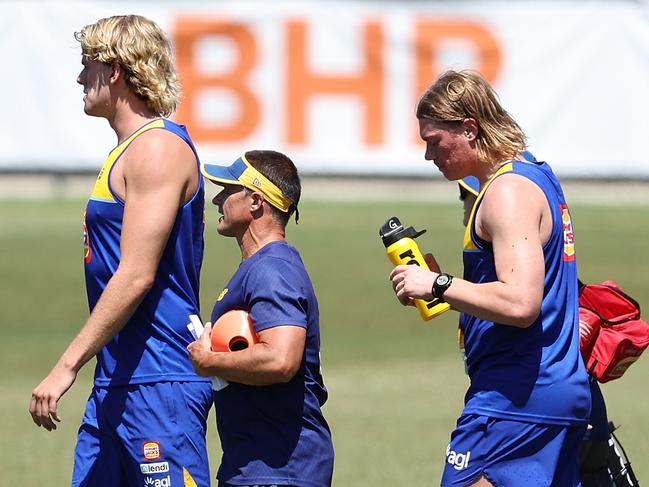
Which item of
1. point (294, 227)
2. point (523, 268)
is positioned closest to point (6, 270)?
point (294, 227)

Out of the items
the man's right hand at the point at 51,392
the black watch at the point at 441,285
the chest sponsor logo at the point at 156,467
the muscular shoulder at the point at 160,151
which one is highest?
the muscular shoulder at the point at 160,151

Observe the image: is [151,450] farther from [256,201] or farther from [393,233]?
[393,233]

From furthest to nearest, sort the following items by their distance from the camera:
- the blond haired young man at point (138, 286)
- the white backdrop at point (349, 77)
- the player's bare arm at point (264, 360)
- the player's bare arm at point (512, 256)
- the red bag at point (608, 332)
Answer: the white backdrop at point (349, 77)
the red bag at point (608, 332)
the blond haired young man at point (138, 286)
the player's bare arm at point (264, 360)
the player's bare arm at point (512, 256)

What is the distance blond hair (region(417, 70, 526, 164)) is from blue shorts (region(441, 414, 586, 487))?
98cm

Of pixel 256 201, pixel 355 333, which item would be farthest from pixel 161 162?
pixel 355 333

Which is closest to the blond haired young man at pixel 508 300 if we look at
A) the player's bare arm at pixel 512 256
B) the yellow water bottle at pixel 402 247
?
the player's bare arm at pixel 512 256

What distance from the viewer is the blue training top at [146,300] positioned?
5.15m

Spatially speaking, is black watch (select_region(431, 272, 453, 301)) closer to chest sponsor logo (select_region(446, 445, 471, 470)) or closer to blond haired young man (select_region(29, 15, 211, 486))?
chest sponsor logo (select_region(446, 445, 471, 470))

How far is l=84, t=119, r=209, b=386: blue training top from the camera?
5.15 m

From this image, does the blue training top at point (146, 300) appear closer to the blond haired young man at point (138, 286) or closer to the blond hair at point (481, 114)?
the blond haired young man at point (138, 286)

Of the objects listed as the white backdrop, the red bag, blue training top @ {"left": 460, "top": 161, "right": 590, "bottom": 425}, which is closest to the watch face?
blue training top @ {"left": 460, "top": 161, "right": 590, "bottom": 425}

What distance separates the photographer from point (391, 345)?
41.9 ft

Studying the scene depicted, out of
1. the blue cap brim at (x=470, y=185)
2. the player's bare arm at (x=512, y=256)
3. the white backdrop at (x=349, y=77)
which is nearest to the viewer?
the player's bare arm at (x=512, y=256)

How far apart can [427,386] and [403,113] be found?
1522 centimetres
